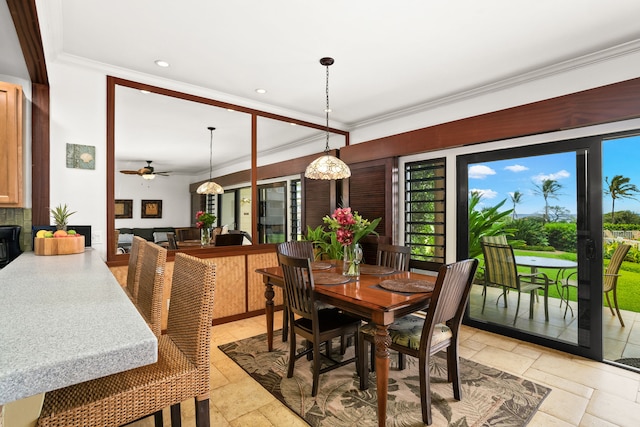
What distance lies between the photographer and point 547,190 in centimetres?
299

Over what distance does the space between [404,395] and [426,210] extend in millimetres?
2186

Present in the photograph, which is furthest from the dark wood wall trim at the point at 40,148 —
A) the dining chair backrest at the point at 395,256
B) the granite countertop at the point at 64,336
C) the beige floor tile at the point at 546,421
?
the beige floor tile at the point at 546,421

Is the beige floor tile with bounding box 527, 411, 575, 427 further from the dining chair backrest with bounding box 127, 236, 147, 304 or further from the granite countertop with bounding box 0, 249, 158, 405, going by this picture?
the dining chair backrest with bounding box 127, 236, 147, 304

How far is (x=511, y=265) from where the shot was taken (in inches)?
128

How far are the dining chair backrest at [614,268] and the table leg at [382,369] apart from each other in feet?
7.04

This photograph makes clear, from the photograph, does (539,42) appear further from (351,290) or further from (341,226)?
(351,290)

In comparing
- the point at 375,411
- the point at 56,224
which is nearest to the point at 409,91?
the point at 375,411

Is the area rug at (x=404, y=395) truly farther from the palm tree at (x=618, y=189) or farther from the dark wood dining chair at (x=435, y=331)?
the palm tree at (x=618, y=189)

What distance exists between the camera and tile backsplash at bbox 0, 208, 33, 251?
2.57 metres

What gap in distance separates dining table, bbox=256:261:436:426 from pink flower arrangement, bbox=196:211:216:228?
1.24m

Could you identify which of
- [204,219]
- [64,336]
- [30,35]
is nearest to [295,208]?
[204,219]

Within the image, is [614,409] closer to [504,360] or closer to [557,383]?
[557,383]

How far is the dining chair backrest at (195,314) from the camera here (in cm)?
128

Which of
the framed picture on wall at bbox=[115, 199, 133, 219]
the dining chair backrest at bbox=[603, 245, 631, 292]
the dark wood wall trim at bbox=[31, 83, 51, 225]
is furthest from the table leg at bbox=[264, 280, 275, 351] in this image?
the dining chair backrest at bbox=[603, 245, 631, 292]
